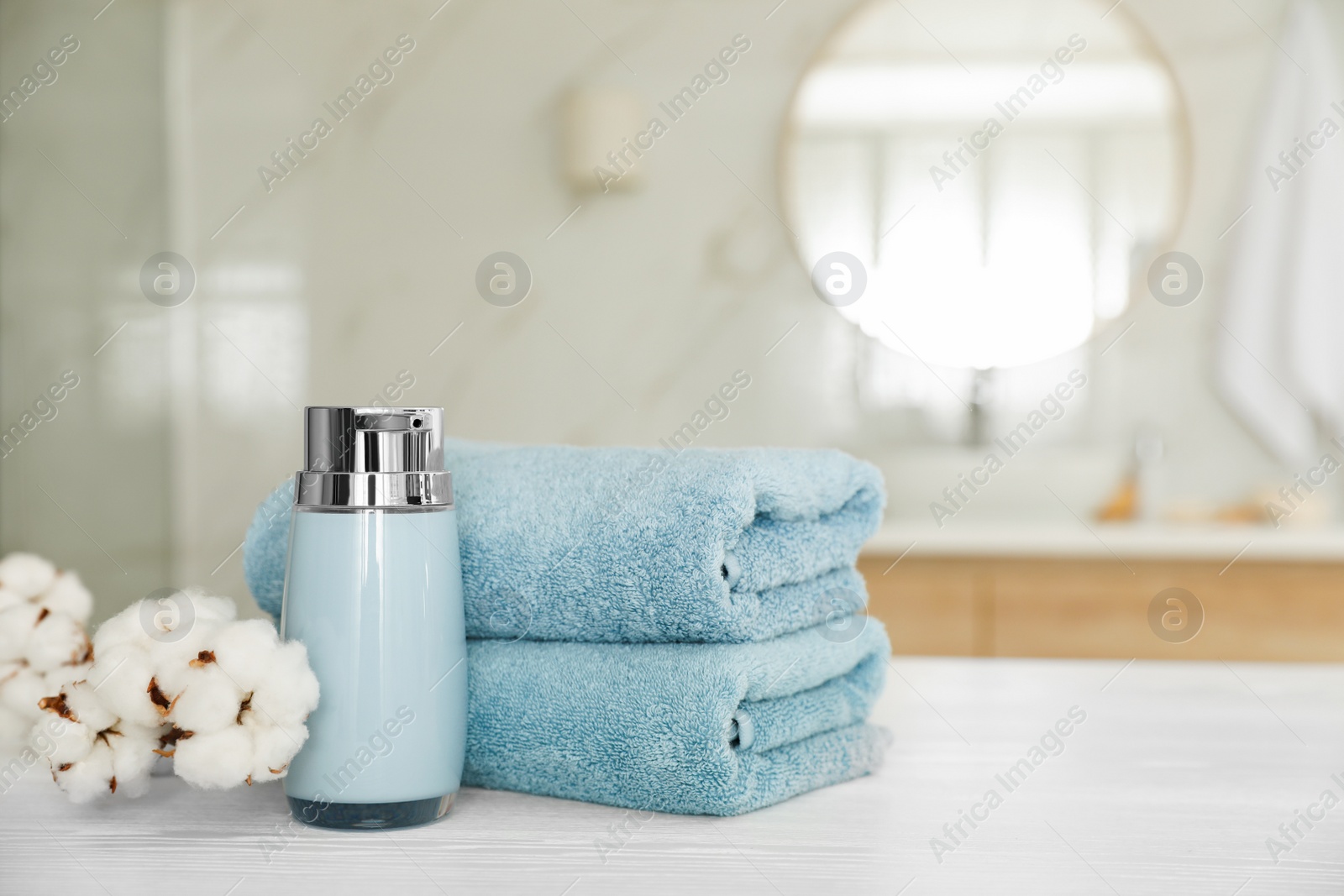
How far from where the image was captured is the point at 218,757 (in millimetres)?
488

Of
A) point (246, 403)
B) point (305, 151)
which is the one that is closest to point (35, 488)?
point (246, 403)

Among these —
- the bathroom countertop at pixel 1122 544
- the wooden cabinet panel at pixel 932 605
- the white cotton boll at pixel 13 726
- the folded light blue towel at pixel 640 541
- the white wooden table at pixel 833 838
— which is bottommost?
the wooden cabinet panel at pixel 932 605

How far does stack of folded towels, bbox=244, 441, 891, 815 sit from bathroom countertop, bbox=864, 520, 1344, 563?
981 millimetres

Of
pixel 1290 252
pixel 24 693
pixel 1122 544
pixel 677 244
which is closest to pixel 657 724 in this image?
pixel 24 693

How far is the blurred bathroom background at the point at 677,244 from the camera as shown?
190cm

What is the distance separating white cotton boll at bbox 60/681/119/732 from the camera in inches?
20.1

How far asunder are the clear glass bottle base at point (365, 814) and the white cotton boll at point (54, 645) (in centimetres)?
20

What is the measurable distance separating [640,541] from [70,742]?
277 millimetres

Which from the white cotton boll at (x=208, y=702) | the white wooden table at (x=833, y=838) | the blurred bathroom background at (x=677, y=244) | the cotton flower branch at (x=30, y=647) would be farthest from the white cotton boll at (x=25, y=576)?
the blurred bathroom background at (x=677, y=244)

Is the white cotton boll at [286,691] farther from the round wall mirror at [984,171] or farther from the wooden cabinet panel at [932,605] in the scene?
the round wall mirror at [984,171]

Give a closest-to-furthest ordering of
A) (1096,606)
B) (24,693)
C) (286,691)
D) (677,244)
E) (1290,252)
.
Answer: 1. (286,691)
2. (24,693)
3. (1096,606)
4. (1290,252)
5. (677,244)

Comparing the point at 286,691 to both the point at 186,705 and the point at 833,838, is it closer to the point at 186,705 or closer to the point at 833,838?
the point at 186,705

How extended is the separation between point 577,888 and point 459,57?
191cm

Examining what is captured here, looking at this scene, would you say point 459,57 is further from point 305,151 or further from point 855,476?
point 855,476
